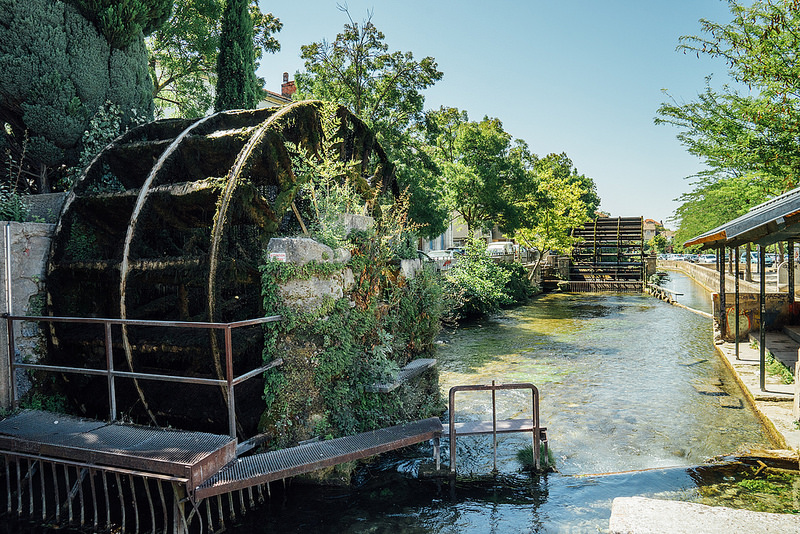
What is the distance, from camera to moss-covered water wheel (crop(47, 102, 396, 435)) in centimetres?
548

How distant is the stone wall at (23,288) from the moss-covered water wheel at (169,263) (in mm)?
131

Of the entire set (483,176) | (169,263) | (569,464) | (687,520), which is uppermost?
(483,176)

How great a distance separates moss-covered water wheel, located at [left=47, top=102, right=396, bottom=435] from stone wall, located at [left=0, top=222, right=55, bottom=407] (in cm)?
13

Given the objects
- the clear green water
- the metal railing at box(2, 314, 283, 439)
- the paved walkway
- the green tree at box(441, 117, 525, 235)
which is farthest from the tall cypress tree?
the green tree at box(441, 117, 525, 235)

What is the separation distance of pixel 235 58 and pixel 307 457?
28.1 feet

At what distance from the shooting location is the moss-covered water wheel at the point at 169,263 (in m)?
5.48

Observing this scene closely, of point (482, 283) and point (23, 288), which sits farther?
point (482, 283)

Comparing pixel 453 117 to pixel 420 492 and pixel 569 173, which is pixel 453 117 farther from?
pixel 569 173

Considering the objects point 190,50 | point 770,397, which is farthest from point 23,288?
point 190,50

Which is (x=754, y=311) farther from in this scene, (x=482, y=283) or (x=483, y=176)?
(x=483, y=176)

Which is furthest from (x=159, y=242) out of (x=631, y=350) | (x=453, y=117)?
(x=453, y=117)

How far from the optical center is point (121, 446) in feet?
13.3

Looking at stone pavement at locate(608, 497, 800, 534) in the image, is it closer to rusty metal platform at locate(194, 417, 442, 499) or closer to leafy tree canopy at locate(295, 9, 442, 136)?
rusty metal platform at locate(194, 417, 442, 499)

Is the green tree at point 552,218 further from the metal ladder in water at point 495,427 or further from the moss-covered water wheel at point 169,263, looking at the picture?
the metal ladder in water at point 495,427
